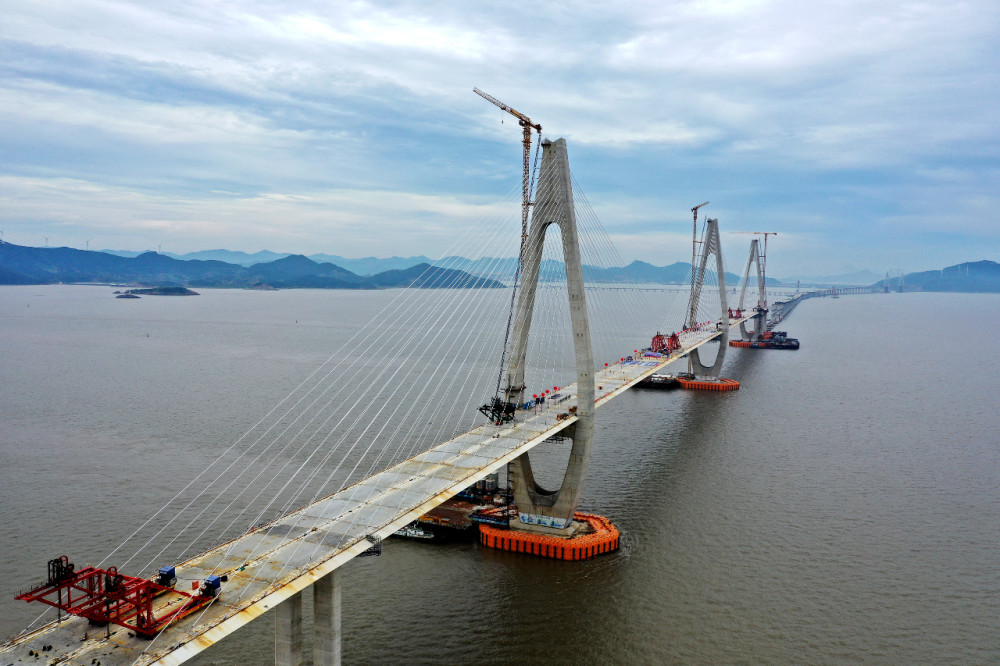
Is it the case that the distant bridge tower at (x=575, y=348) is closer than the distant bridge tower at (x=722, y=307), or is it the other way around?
the distant bridge tower at (x=575, y=348)

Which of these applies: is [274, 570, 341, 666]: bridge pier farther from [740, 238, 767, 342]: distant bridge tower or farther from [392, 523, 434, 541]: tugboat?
[740, 238, 767, 342]: distant bridge tower

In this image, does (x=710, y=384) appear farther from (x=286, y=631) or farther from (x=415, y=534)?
(x=286, y=631)

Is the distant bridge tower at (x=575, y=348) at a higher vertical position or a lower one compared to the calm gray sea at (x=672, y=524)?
higher

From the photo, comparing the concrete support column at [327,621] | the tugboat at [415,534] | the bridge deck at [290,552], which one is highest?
the bridge deck at [290,552]

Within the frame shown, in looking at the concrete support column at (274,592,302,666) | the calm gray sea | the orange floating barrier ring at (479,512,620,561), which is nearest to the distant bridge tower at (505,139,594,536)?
the orange floating barrier ring at (479,512,620,561)

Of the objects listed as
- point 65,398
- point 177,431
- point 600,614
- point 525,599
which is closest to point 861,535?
point 600,614

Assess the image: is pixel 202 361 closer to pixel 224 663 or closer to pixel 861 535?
pixel 224 663

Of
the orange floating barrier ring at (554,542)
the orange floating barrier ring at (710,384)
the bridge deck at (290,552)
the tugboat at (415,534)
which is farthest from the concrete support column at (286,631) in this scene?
the orange floating barrier ring at (710,384)

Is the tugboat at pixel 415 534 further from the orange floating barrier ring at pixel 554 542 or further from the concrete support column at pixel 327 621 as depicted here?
the concrete support column at pixel 327 621
